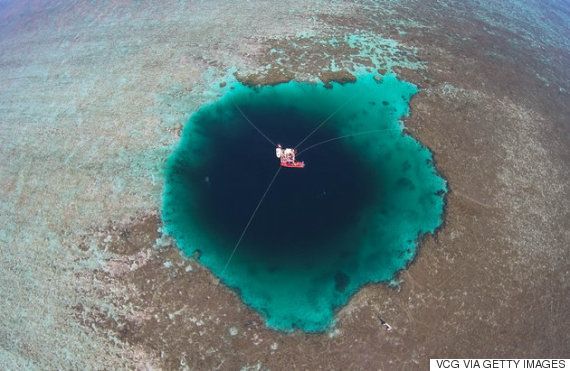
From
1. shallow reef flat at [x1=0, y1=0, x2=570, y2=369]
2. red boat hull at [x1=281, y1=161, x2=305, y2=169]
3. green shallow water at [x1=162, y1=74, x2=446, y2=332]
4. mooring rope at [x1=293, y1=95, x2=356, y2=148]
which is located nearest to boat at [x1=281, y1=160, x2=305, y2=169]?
red boat hull at [x1=281, y1=161, x2=305, y2=169]

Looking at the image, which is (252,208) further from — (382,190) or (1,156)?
(1,156)

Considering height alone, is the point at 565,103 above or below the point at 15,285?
above

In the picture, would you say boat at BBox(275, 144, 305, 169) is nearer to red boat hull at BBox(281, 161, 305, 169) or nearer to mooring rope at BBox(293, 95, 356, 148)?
red boat hull at BBox(281, 161, 305, 169)

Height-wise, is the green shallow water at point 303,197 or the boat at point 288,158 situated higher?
the boat at point 288,158

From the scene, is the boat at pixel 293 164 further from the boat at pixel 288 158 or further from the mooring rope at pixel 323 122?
the mooring rope at pixel 323 122

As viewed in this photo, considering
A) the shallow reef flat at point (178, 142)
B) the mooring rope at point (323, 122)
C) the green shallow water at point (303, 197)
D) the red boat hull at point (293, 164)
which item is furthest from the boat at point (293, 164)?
the shallow reef flat at point (178, 142)

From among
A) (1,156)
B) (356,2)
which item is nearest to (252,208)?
(1,156)
